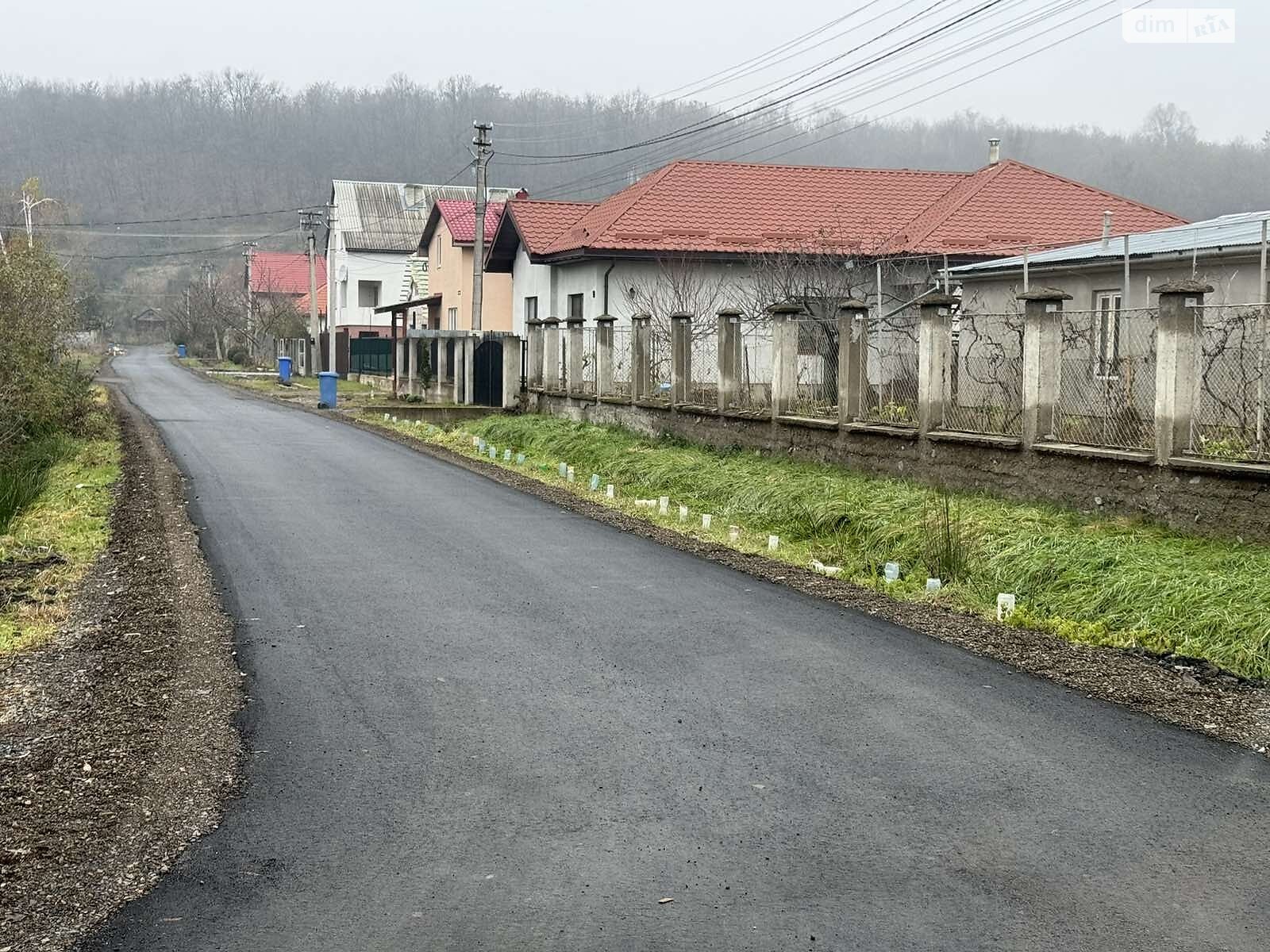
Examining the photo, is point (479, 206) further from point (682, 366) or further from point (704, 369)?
point (704, 369)

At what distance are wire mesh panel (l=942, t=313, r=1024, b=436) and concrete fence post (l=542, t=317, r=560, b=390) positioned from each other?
15899 mm

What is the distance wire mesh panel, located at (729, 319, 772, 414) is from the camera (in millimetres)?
20423

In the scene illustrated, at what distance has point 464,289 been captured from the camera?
46.1 metres

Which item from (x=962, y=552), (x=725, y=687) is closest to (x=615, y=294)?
(x=962, y=552)

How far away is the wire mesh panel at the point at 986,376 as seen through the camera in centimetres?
1426

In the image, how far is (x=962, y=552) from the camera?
1148cm

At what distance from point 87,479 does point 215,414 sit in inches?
542

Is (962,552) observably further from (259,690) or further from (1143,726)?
(259,690)

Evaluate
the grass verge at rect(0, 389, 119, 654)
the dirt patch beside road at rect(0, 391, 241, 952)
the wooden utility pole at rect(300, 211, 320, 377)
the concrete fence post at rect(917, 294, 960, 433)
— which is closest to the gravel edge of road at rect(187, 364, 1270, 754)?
the concrete fence post at rect(917, 294, 960, 433)

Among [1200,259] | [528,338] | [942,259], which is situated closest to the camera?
[1200,259]

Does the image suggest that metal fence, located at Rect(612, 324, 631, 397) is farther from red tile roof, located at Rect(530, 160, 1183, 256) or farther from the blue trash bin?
the blue trash bin

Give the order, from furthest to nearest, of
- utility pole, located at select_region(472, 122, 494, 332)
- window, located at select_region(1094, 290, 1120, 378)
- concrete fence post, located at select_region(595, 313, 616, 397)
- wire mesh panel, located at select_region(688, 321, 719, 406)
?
1. utility pole, located at select_region(472, 122, 494, 332)
2. concrete fence post, located at select_region(595, 313, 616, 397)
3. wire mesh panel, located at select_region(688, 321, 719, 406)
4. window, located at select_region(1094, 290, 1120, 378)

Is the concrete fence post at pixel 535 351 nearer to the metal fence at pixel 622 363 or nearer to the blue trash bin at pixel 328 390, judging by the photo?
the metal fence at pixel 622 363

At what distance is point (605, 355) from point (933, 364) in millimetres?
11689
